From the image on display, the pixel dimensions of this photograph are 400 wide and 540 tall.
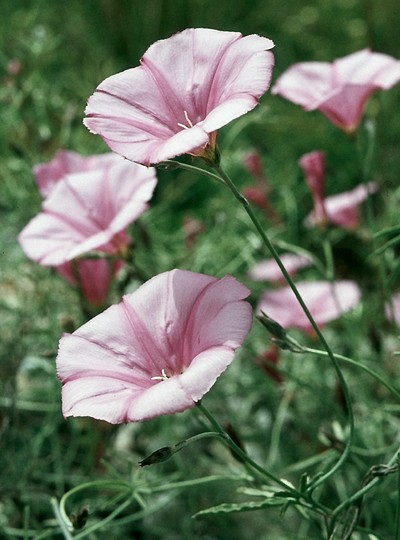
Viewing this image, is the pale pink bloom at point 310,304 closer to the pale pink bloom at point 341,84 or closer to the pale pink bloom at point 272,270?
the pale pink bloom at point 272,270

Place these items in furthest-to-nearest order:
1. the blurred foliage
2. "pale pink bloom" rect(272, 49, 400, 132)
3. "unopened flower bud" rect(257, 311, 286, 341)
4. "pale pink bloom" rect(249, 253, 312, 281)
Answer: "pale pink bloom" rect(249, 253, 312, 281) → the blurred foliage → "pale pink bloom" rect(272, 49, 400, 132) → "unopened flower bud" rect(257, 311, 286, 341)

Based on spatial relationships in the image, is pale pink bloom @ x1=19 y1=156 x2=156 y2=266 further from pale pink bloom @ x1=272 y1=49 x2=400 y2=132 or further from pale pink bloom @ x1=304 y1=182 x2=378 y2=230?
pale pink bloom @ x1=304 y1=182 x2=378 y2=230

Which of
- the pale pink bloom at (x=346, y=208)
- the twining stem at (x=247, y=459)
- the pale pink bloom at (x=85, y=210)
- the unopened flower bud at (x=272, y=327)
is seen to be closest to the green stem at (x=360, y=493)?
the twining stem at (x=247, y=459)

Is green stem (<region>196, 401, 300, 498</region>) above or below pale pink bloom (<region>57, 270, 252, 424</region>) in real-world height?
below

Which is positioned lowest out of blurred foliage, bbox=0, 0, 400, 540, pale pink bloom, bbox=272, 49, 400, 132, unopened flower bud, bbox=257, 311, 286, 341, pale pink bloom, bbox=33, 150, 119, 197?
blurred foliage, bbox=0, 0, 400, 540

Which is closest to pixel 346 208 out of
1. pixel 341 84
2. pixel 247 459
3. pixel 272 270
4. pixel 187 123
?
pixel 272 270

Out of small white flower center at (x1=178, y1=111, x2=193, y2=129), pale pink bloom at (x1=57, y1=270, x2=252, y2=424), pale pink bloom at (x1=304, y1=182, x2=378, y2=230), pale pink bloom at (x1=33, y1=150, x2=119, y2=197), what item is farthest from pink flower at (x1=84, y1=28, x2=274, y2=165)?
pale pink bloom at (x1=304, y1=182, x2=378, y2=230)

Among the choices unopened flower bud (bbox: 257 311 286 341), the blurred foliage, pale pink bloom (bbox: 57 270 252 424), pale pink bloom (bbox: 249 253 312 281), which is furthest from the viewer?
pale pink bloom (bbox: 249 253 312 281)
